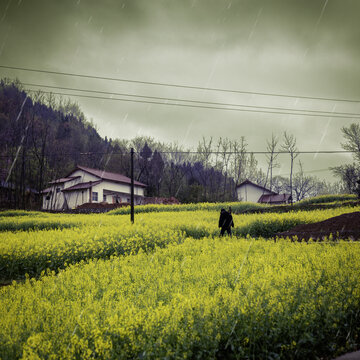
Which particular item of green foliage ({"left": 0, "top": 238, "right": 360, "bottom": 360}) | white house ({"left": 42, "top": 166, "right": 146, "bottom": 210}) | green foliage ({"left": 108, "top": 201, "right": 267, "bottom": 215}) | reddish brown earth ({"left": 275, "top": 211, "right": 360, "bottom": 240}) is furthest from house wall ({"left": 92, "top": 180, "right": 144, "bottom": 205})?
green foliage ({"left": 0, "top": 238, "right": 360, "bottom": 360})

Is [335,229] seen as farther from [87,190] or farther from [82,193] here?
[82,193]

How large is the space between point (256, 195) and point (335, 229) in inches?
1859

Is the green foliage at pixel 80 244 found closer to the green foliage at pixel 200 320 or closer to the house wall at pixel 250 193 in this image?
the green foliage at pixel 200 320

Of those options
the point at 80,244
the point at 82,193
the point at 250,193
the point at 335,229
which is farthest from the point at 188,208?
the point at 250,193

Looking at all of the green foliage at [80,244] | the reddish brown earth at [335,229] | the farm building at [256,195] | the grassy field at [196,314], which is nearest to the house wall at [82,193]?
the farm building at [256,195]

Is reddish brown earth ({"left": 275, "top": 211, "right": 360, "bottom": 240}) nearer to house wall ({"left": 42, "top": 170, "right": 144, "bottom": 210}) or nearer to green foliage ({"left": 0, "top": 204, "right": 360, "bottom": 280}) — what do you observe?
green foliage ({"left": 0, "top": 204, "right": 360, "bottom": 280})

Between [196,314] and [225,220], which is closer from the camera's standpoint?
[196,314]

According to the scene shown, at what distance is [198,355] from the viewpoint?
3.37m

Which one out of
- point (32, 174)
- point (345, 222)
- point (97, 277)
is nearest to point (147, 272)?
point (97, 277)

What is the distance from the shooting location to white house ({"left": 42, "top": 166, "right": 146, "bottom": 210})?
3891cm

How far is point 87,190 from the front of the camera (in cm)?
3897

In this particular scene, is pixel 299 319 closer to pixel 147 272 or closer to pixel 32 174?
pixel 147 272

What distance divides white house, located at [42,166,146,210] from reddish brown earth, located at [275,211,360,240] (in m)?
30.6

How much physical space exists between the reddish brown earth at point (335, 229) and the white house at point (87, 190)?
100 feet
